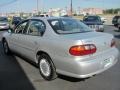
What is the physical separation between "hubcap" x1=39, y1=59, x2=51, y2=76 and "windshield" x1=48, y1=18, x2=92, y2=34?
851 mm

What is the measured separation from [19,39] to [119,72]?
3.15m

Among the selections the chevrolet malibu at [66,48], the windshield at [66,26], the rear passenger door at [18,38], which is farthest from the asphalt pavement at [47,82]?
the windshield at [66,26]

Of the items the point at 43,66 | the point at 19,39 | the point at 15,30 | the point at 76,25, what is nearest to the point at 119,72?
the point at 76,25

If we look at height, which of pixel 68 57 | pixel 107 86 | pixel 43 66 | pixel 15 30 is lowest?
pixel 107 86

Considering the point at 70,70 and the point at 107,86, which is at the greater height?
the point at 70,70

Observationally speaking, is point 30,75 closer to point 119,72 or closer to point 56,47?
point 56,47

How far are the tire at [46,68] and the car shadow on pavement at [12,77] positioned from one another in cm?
45

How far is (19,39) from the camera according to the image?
6273 millimetres

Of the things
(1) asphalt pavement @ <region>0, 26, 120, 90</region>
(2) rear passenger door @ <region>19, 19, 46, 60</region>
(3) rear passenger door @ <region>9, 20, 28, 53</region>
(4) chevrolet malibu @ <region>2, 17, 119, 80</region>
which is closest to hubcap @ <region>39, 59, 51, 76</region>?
(4) chevrolet malibu @ <region>2, 17, 119, 80</region>

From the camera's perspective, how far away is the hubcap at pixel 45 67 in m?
5.03

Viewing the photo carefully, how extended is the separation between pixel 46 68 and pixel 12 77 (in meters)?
0.97

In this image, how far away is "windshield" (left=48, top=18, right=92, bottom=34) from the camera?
5.04m

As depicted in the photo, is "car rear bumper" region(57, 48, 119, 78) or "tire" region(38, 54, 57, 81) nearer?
"car rear bumper" region(57, 48, 119, 78)

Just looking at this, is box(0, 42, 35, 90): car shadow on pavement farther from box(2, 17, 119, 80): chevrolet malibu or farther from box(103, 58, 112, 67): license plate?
box(103, 58, 112, 67): license plate
